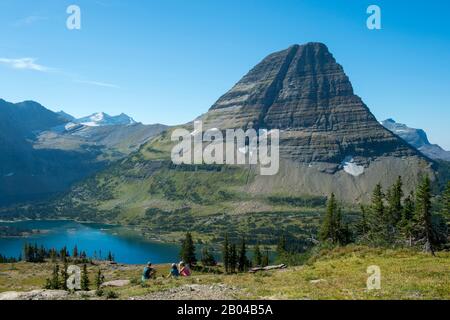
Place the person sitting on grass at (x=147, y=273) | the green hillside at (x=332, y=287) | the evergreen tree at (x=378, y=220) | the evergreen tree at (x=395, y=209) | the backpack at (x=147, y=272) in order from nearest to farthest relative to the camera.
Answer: the green hillside at (x=332, y=287)
the person sitting on grass at (x=147, y=273)
the backpack at (x=147, y=272)
the evergreen tree at (x=395, y=209)
the evergreen tree at (x=378, y=220)

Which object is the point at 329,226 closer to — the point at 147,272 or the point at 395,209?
the point at 395,209

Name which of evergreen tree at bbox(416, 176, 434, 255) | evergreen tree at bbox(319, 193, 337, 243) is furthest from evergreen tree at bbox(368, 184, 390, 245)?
evergreen tree at bbox(416, 176, 434, 255)

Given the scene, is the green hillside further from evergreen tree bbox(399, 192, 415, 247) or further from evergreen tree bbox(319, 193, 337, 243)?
evergreen tree bbox(319, 193, 337, 243)

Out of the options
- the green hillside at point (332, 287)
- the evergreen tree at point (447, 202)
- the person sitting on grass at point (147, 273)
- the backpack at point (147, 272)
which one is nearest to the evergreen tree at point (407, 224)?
the evergreen tree at point (447, 202)

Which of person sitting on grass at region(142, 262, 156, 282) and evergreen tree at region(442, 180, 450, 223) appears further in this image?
evergreen tree at region(442, 180, 450, 223)

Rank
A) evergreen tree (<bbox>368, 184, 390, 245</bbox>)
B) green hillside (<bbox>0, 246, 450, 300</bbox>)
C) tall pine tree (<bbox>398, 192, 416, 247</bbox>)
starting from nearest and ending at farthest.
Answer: green hillside (<bbox>0, 246, 450, 300</bbox>) → tall pine tree (<bbox>398, 192, 416, 247</bbox>) → evergreen tree (<bbox>368, 184, 390, 245</bbox>)

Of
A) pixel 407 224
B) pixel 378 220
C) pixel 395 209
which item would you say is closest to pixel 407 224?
pixel 407 224

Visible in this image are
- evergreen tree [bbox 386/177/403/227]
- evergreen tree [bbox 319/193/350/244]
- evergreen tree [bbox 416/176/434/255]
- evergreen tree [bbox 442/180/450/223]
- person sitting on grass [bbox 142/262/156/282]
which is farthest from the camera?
evergreen tree [bbox 319/193/350/244]

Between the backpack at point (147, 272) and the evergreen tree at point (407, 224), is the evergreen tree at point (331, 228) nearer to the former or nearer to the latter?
the evergreen tree at point (407, 224)

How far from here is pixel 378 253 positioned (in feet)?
206

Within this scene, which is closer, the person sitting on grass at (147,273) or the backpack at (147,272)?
the person sitting on grass at (147,273)
